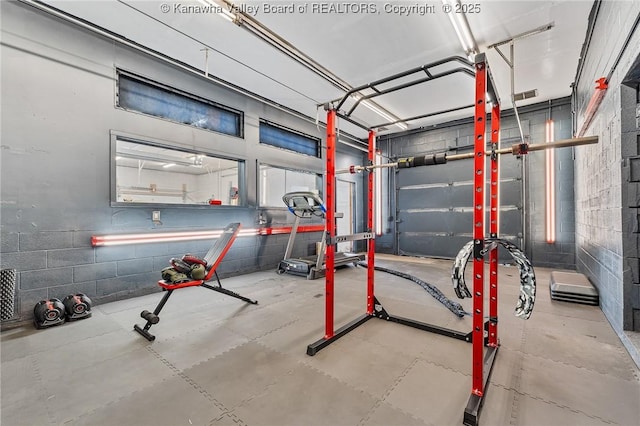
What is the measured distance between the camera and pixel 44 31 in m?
3.17

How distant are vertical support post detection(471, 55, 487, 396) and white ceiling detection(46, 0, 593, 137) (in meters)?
2.23

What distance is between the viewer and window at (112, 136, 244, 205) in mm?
9516

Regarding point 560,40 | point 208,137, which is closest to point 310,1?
point 208,137

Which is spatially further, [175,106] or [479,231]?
[175,106]

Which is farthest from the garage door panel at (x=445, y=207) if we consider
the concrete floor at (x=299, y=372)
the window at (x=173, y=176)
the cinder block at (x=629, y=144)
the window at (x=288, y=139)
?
the window at (x=173, y=176)

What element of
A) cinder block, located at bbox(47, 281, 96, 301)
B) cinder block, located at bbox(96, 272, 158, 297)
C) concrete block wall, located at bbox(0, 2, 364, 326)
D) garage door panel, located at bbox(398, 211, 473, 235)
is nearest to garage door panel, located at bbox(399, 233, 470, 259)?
garage door panel, located at bbox(398, 211, 473, 235)

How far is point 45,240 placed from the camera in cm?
315

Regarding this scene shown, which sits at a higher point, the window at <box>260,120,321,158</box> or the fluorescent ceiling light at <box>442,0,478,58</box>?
the fluorescent ceiling light at <box>442,0,478,58</box>

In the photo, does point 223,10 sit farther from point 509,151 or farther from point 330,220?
point 509,151

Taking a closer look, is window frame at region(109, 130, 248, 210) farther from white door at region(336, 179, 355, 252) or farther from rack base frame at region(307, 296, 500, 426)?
white door at region(336, 179, 355, 252)

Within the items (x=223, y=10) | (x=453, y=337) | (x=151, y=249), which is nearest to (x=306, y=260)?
(x=151, y=249)

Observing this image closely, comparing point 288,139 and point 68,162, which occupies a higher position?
point 288,139

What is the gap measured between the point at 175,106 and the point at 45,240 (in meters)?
2.62

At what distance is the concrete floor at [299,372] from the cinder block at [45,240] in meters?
0.89
